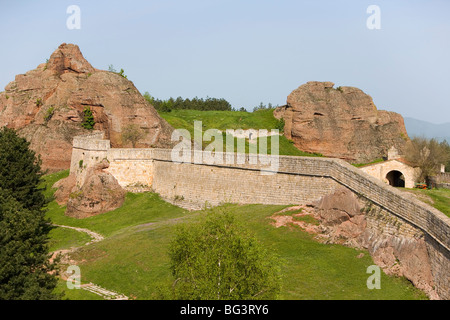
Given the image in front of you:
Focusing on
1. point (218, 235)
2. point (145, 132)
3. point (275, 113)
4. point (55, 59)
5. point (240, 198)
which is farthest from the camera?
point (275, 113)

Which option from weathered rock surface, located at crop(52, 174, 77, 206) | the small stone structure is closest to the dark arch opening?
the small stone structure

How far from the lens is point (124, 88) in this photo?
44.2 metres

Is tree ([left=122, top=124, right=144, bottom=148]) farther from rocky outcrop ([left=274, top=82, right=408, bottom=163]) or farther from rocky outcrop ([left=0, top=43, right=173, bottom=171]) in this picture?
rocky outcrop ([left=274, top=82, right=408, bottom=163])

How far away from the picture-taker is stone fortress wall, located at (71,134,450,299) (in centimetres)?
1722

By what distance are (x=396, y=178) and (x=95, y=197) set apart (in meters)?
29.3

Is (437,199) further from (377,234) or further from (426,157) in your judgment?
(426,157)

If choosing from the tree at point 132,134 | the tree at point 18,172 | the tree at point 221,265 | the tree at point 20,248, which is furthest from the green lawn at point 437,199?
the tree at point 18,172

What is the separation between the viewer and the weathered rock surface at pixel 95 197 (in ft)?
116

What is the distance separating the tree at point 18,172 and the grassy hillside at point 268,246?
3.60 m

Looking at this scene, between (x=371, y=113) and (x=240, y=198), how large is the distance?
87.6ft

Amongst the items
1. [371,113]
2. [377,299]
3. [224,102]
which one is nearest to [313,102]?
[371,113]

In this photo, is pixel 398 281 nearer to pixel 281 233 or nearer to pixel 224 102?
pixel 281 233

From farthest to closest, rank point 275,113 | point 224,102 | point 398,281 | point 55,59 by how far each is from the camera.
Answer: point 224,102
point 275,113
point 55,59
point 398,281

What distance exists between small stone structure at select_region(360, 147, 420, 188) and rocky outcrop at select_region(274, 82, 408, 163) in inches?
219
